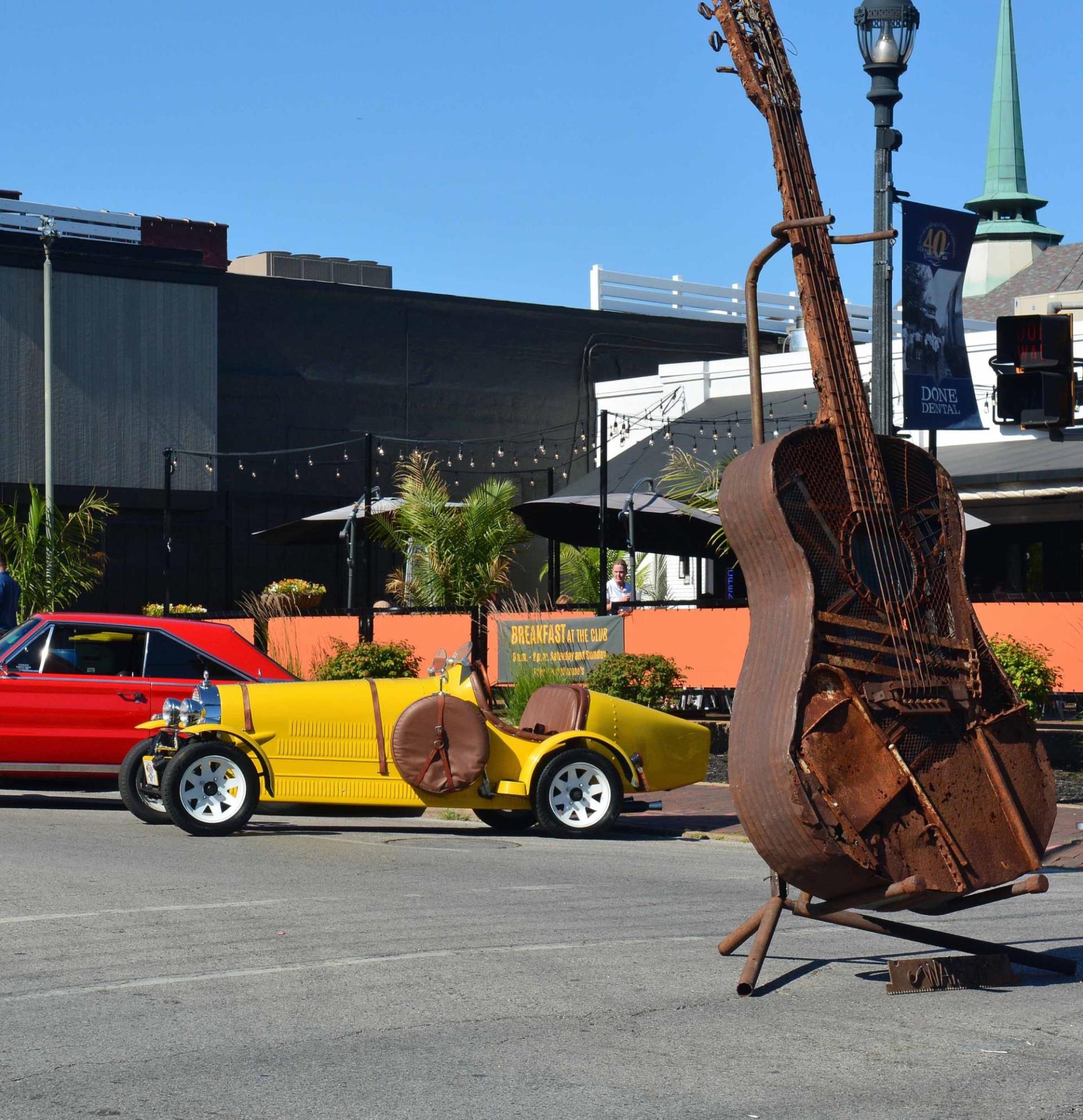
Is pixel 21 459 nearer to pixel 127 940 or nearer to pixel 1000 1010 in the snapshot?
pixel 127 940

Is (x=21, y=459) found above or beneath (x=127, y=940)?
above

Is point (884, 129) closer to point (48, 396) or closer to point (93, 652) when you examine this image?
point (93, 652)

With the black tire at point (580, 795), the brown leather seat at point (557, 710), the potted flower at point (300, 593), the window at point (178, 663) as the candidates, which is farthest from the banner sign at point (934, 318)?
the potted flower at point (300, 593)

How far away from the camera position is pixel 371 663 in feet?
66.5

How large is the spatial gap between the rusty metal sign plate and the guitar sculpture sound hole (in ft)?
5.04

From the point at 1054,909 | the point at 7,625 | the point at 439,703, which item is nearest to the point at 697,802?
the point at 439,703

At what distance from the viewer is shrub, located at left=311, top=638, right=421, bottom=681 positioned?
66.3 feet

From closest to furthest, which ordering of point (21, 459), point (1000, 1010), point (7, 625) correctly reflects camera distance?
point (1000, 1010), point (7, 625), point (21, 459)

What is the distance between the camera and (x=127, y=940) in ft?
26.9

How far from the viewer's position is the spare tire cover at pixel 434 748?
1250 centimetres

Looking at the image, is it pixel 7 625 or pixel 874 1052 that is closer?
pixel 874 1052

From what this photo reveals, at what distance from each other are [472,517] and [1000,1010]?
2048cm

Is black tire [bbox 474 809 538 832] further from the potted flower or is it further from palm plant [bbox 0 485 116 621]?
palm plant [bbox 0 485 116 621]

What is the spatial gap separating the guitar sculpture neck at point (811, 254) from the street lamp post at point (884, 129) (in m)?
5.71
